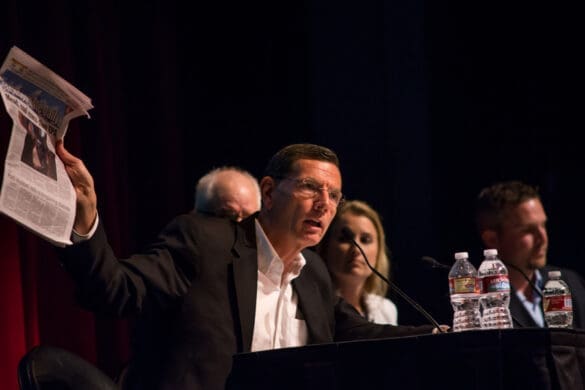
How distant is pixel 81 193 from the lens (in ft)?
7.75

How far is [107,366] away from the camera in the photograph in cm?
452

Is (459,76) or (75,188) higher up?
(459,76)

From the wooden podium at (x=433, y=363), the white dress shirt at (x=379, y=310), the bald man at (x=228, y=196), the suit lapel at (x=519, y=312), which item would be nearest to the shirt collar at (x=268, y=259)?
the wooden podium at (x=433, y=363)

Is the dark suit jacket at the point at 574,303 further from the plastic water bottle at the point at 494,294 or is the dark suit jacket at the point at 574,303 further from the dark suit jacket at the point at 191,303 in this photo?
the dark suit jacket at the point at 191,303

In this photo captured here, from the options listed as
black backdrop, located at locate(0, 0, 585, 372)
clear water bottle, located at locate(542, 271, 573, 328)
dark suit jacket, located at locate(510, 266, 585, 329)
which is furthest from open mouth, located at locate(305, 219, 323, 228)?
black backdrop, located at locate(0, 0, 585, 372)

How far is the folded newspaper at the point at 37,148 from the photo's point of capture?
204cm

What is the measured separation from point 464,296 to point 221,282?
79 cm

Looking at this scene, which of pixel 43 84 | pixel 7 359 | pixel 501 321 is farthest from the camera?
pixel 7 359

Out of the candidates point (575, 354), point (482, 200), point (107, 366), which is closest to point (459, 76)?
point (482, 200)

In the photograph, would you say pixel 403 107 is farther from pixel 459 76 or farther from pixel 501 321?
pixel 501 321

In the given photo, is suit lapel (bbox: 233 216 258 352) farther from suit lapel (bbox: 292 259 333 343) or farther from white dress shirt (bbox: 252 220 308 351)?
suit lapel (bbox: 292 259 333 343)

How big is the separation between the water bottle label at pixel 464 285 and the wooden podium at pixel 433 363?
2.67 feet

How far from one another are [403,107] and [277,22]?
0.84 metres

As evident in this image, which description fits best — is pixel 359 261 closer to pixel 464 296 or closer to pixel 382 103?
pixel 382 103
